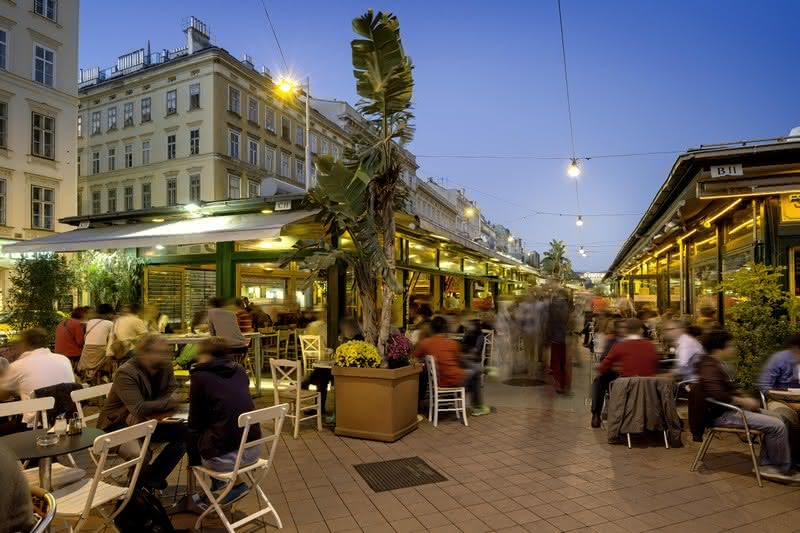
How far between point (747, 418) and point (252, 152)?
3207cm

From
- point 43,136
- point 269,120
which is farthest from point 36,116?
point 269,120

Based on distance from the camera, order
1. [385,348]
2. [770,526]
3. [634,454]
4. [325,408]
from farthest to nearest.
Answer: [325,408]
[385,348]
[634,454]
[770,526]

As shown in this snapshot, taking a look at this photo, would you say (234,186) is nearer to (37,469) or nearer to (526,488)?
(37,469)

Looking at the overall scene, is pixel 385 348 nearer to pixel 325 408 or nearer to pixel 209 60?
pixel 325 408

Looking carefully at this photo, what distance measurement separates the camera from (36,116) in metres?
22.4

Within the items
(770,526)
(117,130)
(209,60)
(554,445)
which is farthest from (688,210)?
(117,130)

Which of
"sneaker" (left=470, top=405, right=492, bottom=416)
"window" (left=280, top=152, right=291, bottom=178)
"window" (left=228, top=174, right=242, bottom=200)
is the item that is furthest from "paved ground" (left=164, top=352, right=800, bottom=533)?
"window" (left=280, top=152, right=291, bottom=178)

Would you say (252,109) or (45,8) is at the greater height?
(45,8)

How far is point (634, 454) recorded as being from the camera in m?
6.01

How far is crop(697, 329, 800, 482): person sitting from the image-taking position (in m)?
5.09

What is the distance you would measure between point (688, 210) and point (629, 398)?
5.61 metres

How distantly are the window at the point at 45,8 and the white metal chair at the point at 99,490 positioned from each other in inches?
1019

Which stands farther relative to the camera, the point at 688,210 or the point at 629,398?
the point at 688,210

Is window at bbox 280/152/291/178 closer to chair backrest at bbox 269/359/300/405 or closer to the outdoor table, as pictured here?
chair backrest at bbox 269/359/300/405
